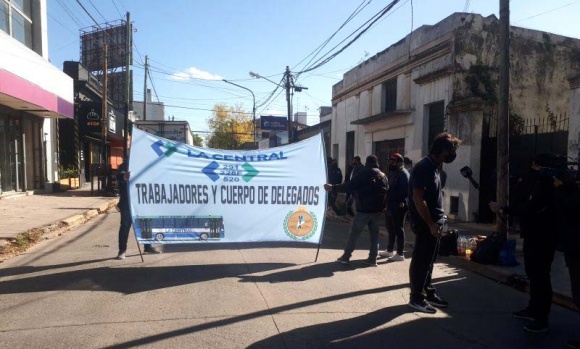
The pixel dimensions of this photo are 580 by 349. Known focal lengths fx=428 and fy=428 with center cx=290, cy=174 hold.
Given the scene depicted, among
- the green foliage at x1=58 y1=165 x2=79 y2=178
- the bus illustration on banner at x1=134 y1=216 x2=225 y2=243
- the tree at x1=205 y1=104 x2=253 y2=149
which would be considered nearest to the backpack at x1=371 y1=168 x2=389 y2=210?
the bus illustration on banner at x1=134 y1=216 x2=225 y2=243

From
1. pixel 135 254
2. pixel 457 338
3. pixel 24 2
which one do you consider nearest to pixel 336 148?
pixel 24 2

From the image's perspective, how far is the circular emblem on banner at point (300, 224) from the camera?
668 centimetres

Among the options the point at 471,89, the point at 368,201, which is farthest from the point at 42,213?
the point at 471,89

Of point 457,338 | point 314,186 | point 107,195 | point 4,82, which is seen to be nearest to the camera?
point 457,338

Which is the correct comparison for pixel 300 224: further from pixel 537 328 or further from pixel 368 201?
pixel 537 328

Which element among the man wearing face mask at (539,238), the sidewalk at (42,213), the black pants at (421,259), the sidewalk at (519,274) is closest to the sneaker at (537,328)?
the man wearing face mask at (539,238)

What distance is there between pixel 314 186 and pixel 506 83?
3674mm

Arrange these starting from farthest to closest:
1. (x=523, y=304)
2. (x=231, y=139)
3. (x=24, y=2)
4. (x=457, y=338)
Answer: (x=231, y=139)
(x=24, y=2)
(x=523, y=304)
(x=457, y=338)

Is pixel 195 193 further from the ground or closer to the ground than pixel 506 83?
closer to the ground

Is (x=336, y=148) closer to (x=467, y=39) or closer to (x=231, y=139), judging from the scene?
(x=467, y=39)

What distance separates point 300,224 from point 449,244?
2.29 m

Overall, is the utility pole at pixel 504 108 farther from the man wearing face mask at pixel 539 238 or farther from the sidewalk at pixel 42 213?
the sidewalk at pixel 42 213

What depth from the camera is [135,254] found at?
7012 mm

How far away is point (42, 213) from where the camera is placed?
454 inches
